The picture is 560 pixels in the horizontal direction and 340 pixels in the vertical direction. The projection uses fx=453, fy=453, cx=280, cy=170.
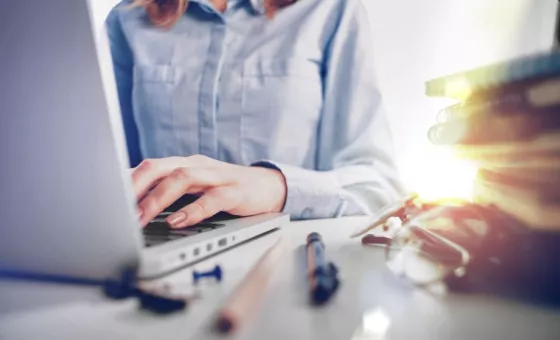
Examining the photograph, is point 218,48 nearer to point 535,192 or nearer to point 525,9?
point 525,9

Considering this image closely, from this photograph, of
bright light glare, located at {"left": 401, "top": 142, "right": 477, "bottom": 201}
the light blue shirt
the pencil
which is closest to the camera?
the pencil

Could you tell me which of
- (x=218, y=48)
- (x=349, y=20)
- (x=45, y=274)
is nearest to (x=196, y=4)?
(x=218, y=48)

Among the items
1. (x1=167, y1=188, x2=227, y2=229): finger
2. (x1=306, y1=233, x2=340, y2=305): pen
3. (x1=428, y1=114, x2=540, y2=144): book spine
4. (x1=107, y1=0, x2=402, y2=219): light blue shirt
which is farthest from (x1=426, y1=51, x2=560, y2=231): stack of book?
(x1=107, y1=0, x2=402, y2=219): light blue shirt

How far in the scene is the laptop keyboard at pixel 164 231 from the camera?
289mm

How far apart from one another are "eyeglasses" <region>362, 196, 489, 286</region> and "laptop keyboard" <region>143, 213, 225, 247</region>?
0.42ft

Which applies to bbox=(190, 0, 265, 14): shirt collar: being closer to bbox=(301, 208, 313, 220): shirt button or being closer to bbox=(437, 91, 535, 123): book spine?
bbox=(301, 208, 313, 220): shirt button

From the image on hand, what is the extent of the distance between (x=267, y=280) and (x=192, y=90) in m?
0.49

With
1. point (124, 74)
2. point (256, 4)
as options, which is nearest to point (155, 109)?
point (124, 74)

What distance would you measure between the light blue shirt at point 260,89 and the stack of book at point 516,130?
1.08 ft

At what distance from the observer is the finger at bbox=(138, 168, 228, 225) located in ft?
1.20

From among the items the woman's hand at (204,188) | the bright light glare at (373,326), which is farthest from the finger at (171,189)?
the bright light glare at (373,326)

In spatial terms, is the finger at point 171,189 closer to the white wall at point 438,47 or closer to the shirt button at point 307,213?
the shirt button at point 307,213

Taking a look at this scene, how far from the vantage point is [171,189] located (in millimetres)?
384

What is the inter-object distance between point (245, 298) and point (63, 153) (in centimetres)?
11
